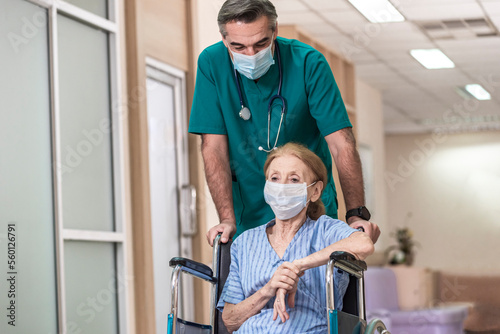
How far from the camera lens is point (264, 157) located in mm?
2334

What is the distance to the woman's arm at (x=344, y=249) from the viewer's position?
195cm

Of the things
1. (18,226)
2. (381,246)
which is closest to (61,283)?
(18,226)

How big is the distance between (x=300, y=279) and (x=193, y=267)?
296mm

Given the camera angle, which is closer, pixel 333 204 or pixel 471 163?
pixel 333 204

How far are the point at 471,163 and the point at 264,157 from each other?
1043cm

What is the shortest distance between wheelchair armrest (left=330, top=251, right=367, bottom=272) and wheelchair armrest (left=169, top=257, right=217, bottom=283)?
1.48ft

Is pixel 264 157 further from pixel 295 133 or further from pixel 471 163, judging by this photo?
pixel 471 163

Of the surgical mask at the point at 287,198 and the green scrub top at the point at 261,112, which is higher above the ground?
the green scrub top at the point at 261,112

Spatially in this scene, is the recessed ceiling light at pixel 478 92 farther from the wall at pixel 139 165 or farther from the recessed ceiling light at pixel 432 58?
the wall at pixel 139 165

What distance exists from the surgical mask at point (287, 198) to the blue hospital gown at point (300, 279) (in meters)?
0.07

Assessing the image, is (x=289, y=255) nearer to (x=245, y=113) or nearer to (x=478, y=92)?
(x=245, y=113)

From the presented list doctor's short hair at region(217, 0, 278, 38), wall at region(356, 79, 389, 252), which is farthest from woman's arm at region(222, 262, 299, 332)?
wall at region(356, 79, 389, 252)

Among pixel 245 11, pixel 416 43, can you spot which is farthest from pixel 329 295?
pixel 416 43

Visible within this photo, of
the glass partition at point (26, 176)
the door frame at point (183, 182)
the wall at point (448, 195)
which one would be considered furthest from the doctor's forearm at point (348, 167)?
the wall at point (448, 195)
